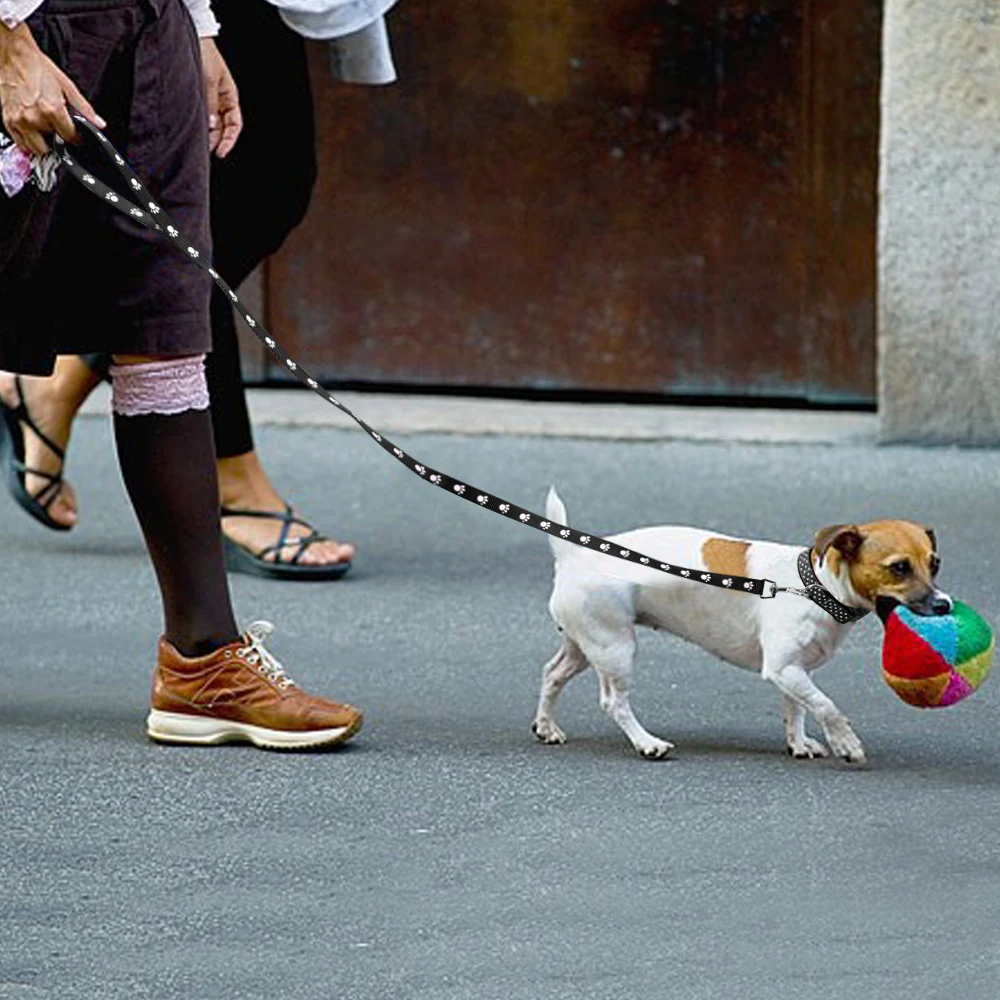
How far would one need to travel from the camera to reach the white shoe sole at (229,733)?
200 inches

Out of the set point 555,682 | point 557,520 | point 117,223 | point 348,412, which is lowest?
point 555,682

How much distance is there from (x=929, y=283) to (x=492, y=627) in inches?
83.1

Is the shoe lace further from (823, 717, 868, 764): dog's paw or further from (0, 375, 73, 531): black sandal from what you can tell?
(0, 375, 73, 531): black sandal

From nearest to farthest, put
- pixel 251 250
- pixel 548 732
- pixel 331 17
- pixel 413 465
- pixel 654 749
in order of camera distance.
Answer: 1. pixel 413 465
2. pixel 654 749
3. pixel 548 732
4. pixel 331 17
5. pixel 251 250

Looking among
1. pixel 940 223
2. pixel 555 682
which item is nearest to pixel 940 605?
pixel 555 682

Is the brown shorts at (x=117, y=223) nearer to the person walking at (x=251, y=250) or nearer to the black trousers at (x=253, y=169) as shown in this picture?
the person walking at (x=251, y=250)

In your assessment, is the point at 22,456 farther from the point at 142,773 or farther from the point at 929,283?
the point at 929,283

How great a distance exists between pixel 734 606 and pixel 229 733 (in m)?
0.93

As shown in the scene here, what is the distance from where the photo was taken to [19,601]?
638 cm

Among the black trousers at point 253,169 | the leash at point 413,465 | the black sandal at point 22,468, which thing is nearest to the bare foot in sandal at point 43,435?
the black sandal at point 22,468

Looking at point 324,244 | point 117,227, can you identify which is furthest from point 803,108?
point 117,227

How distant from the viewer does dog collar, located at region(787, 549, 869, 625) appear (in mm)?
4836

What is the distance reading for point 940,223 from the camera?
25.2 ft

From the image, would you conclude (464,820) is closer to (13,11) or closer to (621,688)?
(621,688)
